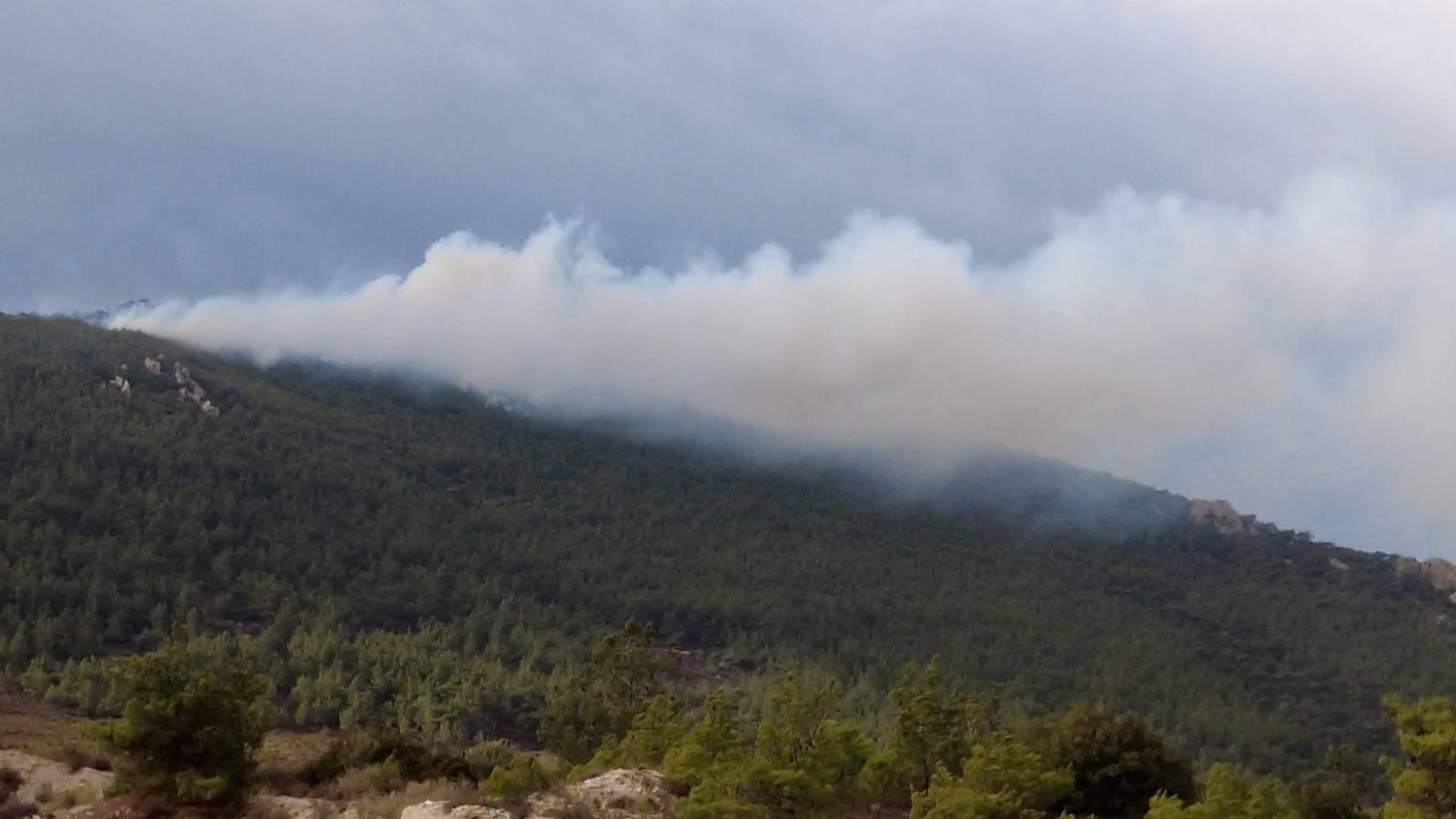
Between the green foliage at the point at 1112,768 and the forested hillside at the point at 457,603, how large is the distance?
60032mm

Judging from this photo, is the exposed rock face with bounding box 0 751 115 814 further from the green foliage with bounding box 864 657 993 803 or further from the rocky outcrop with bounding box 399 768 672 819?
the green foliage with bounding box 864 657 993 803

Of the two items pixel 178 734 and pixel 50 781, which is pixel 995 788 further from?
pixel 50 781

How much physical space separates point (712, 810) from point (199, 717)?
13.2 meters

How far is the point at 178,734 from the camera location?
2945 cm

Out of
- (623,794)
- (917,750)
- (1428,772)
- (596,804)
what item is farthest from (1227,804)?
(596,804)

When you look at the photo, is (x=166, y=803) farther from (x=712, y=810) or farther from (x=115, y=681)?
(x=712, y=810)

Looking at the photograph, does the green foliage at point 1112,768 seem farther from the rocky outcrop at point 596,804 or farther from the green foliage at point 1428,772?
the rocky outcrop at point 596,804

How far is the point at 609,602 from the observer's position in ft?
530

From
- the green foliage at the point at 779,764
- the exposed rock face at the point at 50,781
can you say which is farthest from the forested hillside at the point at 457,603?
the green foliage at the point at 779,764

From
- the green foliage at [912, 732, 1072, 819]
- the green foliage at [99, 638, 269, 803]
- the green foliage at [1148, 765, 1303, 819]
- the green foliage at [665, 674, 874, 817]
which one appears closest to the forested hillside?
the green foliage at [665, 674, 874, 817]

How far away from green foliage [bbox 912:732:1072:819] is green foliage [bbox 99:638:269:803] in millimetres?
17162

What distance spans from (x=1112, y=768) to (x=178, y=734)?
3053cm

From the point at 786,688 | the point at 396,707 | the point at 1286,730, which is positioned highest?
the point at 786,688

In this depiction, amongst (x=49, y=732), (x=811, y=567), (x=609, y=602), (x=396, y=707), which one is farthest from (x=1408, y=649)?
(x=49, y=732)
